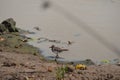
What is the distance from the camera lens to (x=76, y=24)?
45.2 feet

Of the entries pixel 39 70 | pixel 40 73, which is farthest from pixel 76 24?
pixel 40 73

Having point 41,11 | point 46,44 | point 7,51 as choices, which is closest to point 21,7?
point 41,11

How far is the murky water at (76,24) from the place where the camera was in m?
9.70

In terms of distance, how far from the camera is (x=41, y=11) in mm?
15812

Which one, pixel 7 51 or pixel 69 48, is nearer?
pixel 7 51

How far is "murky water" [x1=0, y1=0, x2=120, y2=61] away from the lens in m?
9.70

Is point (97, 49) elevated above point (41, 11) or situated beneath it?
situated beneath

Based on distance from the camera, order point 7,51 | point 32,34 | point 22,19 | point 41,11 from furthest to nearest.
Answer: point 41,11
point 22,19
point 32,34
point 7,51

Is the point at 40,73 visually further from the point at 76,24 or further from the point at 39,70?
the point at 76,24

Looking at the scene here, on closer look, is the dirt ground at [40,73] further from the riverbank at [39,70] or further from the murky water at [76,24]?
the murky water at [76,24]

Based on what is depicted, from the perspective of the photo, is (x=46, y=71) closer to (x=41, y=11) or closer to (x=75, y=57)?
(x=75, y=57)

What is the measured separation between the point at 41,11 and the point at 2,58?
8.33m

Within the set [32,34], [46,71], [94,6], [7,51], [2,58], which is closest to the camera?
[46,71]

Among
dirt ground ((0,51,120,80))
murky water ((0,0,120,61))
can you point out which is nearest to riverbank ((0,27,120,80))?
dirt ground ((0,51,120,80))
